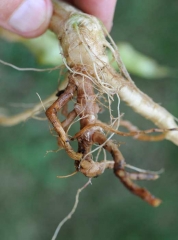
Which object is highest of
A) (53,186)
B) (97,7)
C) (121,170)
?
(97,7)

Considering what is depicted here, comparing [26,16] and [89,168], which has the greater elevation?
[26,16]

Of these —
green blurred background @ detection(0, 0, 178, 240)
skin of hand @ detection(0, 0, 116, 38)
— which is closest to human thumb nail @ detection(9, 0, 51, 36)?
skin of hand @ detection(0, 0, 116, 38)

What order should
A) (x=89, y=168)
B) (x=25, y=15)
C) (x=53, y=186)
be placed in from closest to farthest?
(x=89, y=168), (x=25, y=15), (x=53, y=186)

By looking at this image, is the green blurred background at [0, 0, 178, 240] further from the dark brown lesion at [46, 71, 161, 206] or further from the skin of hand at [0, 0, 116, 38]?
the dark brown lesion at [46, 71, 161, 206]

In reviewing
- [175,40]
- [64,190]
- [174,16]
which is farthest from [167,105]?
[64,190]

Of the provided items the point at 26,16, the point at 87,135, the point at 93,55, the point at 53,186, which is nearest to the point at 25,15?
the point at 26,16

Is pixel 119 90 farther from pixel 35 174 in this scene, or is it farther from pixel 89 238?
pixel 89 238

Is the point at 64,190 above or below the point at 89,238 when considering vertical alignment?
above

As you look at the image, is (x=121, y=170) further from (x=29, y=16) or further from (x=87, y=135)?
(x=29, y=16)
